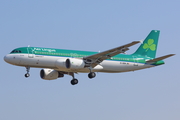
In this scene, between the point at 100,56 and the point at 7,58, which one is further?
the point at 100,56

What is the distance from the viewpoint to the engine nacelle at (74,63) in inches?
2303

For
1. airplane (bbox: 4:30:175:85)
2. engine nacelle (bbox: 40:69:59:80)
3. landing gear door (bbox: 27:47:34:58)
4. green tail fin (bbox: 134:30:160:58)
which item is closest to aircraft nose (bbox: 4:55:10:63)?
airplane (bbox: 4:30:175:85)

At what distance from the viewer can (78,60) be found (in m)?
59.4

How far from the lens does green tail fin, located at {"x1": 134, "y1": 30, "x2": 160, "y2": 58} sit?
68250 mm

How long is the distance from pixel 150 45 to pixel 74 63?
15.9 metres

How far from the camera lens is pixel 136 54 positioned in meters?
67.2

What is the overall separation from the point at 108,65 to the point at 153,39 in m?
11.4

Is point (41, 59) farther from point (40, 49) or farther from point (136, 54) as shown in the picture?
point (136, 54)

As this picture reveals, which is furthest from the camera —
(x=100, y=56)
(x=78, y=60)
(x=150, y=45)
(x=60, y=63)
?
(x=150, y=45)

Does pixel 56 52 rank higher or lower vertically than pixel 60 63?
higher

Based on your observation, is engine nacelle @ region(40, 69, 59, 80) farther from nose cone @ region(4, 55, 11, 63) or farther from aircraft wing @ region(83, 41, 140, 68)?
nose cone @ region(4, 55, 11, 63)

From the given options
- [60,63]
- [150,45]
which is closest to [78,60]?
[60,63]

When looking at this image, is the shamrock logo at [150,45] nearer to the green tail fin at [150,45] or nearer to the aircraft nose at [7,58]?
the green tail fin at [150,45]

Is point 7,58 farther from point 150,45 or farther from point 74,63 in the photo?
point 150,45
